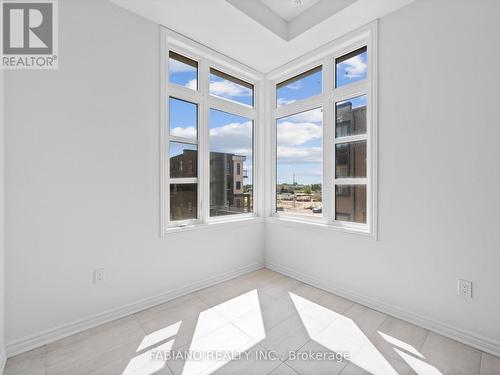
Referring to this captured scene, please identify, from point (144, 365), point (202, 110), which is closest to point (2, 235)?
point (144, 365)

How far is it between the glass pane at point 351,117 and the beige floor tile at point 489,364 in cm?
202

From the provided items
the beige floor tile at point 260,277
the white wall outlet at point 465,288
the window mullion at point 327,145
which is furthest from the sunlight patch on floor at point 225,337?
the white wall outlet at point 465,288

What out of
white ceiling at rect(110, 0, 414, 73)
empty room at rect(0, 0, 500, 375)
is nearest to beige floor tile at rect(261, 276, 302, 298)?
empty room at rect(0, 0, 500, 375)

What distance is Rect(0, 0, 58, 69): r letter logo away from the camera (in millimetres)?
1704

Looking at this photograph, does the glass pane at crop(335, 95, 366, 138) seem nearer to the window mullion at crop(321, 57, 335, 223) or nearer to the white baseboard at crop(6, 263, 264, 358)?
the window mullion at crop(321, 57, 335, 223)

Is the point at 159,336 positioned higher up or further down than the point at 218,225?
further down

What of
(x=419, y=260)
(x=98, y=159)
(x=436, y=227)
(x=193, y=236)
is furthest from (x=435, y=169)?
(x=98, y=159)

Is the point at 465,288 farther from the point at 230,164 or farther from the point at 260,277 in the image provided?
the point at 230,164

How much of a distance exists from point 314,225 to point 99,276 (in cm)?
223

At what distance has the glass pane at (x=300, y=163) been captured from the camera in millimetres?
2977

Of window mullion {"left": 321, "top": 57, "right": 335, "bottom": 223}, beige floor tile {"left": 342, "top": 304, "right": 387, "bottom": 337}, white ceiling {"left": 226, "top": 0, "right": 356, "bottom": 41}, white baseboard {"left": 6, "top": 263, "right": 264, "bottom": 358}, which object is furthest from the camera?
window mullion {"left": 321, "top": 57, "right": 335, "bottom": 223}

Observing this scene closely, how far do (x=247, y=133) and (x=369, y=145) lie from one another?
1.64 m

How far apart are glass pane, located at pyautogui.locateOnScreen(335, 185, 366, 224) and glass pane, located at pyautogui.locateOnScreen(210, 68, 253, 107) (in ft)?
5.81

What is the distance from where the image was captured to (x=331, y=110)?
9.11 feet
